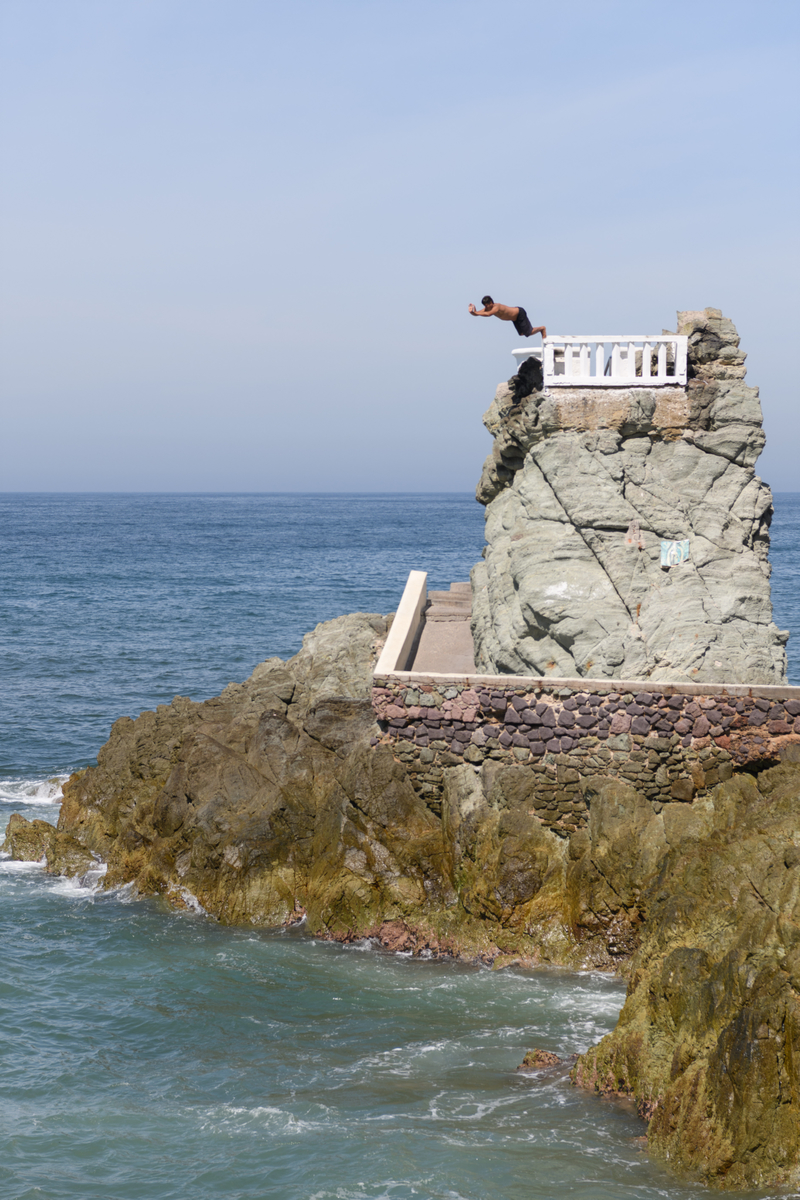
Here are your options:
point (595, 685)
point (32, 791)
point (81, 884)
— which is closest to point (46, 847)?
point (81, 884)

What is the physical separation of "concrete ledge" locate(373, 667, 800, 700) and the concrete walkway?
3.10m

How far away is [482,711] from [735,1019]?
721 cm

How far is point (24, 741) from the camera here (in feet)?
88.0

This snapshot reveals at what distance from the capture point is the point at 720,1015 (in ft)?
31.6

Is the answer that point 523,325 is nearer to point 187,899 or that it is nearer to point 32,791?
point 187,899

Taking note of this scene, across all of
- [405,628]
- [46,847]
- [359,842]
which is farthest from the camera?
[405,628]

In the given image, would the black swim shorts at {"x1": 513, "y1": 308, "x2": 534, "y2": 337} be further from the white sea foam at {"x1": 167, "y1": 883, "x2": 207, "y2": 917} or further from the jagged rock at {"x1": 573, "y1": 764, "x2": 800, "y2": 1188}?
the white sea foam at {"x1": 167, "y1": 883, "x2": 207, "y2": 917}

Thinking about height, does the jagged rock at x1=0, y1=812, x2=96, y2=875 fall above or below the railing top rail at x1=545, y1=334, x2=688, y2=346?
below

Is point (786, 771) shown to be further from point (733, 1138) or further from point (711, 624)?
point (733, 1138)

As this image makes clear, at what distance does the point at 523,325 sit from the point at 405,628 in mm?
5995

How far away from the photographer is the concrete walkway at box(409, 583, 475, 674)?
781 inches

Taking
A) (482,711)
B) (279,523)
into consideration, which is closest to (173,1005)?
(482,711)

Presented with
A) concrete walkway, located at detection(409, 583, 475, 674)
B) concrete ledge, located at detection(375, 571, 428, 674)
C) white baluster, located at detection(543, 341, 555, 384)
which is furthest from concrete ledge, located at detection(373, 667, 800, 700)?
white baluster, located at detection(543, 341, 555, 384)

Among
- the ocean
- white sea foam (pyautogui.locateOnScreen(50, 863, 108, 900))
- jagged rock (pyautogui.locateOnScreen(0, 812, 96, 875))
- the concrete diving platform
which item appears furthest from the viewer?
the concrete diving platform
